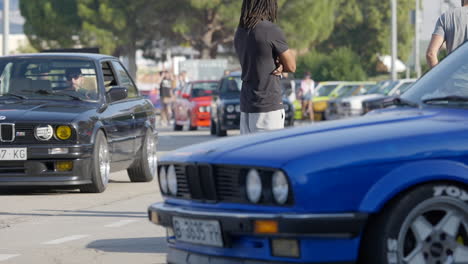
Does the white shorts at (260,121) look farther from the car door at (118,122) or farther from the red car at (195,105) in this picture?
the red car at (195,105)

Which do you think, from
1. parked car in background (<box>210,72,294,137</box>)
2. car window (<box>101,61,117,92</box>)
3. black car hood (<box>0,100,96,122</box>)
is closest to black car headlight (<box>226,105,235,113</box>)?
parked car in background (<box>210,72,294,137</box>)

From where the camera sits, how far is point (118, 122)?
13.6 metres

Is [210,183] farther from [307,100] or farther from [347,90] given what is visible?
[347,90]

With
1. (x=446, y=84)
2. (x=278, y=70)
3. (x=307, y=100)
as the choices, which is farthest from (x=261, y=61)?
(x=307, y=100)

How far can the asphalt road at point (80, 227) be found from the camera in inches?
327

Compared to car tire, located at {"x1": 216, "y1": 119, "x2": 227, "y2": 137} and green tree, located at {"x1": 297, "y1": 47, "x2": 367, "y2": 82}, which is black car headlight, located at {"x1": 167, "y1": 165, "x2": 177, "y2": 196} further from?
green tree, located at {"x1": 297, "y1": 47, "x2": 367, "y2": 82}

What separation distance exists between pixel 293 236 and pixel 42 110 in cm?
763

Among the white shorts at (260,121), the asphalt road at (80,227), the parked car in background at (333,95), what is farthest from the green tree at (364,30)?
the white shorts at (260,121)

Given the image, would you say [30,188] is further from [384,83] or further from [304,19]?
[304,19]

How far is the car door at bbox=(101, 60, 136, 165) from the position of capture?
1339 centimetres

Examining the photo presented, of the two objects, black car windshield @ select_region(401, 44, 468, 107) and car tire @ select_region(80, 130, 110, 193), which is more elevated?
black car windshield @ select_region(401, 44, 468, 107)

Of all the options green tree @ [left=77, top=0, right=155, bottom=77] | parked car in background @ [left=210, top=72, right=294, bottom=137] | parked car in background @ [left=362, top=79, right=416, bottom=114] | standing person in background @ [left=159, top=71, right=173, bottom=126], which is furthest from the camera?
green tree @ [left=77, top=0, right=155, bottom=77]

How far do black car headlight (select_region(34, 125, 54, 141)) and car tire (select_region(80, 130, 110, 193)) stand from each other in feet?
1.66

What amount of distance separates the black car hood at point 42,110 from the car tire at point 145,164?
149 centimetres
